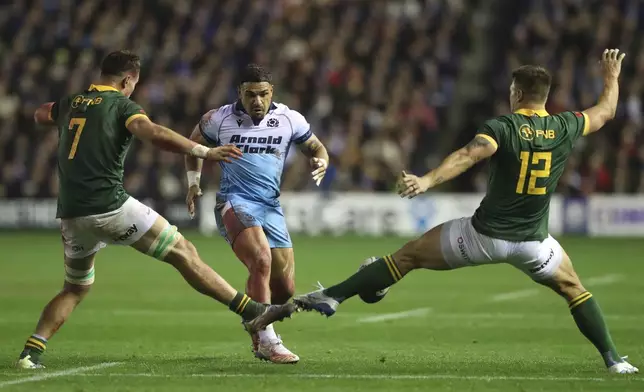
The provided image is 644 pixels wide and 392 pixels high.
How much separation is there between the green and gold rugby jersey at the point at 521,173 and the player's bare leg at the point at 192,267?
177 centimetres

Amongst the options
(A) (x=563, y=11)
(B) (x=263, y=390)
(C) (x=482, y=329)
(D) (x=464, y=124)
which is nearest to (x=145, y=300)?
(C) (x=482, y=329)

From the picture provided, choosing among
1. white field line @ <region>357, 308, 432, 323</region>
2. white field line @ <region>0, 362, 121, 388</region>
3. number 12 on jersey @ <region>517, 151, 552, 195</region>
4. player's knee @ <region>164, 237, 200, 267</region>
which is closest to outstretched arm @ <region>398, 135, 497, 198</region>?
number 12 on jersey @ <region>517, 151, 552, 195</region>

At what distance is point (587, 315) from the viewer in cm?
945

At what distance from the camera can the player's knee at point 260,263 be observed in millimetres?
10336

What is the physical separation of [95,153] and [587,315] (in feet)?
12.9

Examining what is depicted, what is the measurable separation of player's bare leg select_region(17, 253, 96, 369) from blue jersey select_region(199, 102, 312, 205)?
55.9 inches

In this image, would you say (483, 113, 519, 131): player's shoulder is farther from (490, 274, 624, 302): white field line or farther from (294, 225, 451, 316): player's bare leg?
(490, 274, 624, 302): white field line

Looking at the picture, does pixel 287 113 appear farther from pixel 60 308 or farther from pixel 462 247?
pixel 60 308

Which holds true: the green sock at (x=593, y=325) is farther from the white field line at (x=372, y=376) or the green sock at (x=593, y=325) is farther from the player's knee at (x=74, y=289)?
the player's knee at (x=74, y=289)

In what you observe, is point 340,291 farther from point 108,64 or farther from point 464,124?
point 464,124

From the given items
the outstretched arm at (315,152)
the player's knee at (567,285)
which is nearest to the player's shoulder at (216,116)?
the outstretched arm at (315,152)

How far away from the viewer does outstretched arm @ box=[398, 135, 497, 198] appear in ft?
27.6

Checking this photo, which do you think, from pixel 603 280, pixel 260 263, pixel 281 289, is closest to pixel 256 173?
pixel 260 263

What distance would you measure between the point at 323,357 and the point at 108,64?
3.00m
